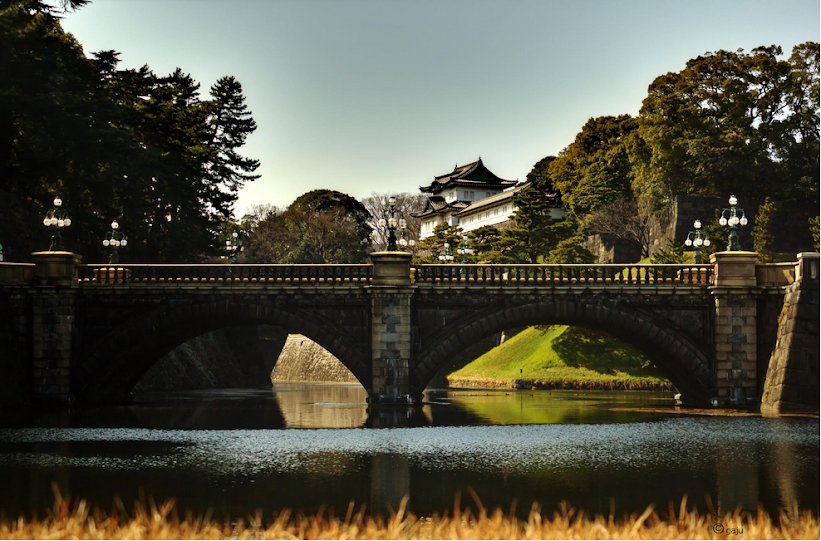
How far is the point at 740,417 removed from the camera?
41.5 metres

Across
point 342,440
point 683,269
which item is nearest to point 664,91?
point 683,269

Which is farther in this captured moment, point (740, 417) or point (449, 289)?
point (449, 289)

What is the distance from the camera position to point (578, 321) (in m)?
49.9

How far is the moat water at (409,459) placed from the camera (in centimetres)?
2223

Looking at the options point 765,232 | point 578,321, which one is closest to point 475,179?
point 765,232

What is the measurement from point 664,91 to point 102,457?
70.4 meters

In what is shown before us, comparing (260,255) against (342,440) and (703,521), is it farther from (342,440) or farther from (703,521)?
(703,521)

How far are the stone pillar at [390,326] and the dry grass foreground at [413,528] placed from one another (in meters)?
28.6

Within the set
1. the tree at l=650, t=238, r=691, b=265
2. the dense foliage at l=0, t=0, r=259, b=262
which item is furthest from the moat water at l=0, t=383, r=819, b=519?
the tree at l=650, t=238, r=691, b=265

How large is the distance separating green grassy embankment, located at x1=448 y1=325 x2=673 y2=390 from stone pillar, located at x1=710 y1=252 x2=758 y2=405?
22.3 meters

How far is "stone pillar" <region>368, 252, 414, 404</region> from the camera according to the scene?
48562 millimetres

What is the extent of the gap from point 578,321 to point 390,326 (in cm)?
944

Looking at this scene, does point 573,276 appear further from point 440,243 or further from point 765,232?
point 440,243

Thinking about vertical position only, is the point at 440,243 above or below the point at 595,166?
below
